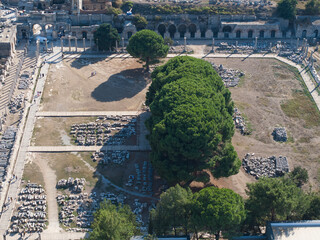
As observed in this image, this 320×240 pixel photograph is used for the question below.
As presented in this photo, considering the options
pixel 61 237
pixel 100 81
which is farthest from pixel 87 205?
pixel 100 81

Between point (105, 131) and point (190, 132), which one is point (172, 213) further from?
point (105, 131)

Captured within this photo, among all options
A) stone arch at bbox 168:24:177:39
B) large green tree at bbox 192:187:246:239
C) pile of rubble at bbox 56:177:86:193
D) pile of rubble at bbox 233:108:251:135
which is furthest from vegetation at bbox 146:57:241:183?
stone arch at bbox 168:24:177:39

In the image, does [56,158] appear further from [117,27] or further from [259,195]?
[117,27]

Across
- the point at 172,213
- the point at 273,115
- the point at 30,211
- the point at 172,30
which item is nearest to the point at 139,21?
the point at 172,30

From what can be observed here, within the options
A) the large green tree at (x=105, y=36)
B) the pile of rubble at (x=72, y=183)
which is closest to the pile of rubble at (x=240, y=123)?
the pile of rubble at (x=72, y=183)

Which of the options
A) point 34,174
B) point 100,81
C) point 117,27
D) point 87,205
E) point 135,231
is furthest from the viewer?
point 117,27

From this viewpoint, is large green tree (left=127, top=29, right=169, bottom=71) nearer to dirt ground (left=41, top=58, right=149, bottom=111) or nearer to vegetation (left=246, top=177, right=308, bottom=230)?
dirt ground (left=41, top=58, right=149, bottom=111)
